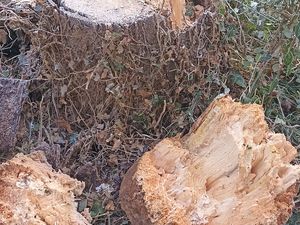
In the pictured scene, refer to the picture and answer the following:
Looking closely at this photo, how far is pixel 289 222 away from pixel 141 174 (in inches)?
23.0

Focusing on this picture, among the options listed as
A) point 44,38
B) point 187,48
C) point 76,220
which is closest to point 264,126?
point 187,48

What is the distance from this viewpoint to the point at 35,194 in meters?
1.80

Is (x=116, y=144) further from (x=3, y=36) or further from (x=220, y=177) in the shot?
(x=3, y=36)

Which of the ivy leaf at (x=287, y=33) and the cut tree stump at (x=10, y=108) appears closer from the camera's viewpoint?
the cut tree stump at (x=10, y=108)

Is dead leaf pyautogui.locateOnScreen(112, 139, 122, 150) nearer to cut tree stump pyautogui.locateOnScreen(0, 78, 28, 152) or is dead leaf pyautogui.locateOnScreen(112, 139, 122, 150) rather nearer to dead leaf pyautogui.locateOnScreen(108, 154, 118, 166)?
dead leaf pyautogui.locateOnScreen(108, 154, 118, 166)

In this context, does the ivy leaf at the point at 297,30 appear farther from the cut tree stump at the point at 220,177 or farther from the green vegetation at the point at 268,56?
the cut tree stump at the point at 220,177

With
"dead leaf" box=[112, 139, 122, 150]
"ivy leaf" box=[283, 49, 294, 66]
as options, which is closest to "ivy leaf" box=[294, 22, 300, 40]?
"ivy leaf" box=[283, 49, 294, 66]

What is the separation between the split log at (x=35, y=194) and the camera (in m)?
1.73

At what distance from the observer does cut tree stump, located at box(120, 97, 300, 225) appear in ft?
5.96

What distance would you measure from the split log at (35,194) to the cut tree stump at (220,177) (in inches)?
7.8

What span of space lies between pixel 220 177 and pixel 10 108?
777 mm

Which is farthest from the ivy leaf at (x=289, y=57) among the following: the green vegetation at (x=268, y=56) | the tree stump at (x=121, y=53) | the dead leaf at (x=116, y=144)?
the dead leaf at (x=116, y=144)

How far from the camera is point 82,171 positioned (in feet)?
7.19

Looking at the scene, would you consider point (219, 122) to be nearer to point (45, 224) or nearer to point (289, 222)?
point (289, 222)
